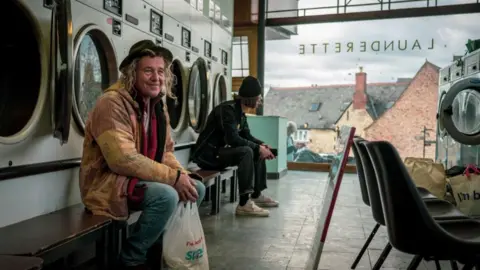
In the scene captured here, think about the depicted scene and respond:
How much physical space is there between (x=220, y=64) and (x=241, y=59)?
2.05 meters

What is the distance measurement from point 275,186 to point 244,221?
1.99 m

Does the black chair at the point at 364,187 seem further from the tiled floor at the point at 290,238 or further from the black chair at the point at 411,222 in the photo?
the black chair at the point at 411,222

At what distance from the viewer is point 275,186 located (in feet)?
17.9

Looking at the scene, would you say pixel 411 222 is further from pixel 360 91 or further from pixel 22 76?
Answer: pixel 360 91

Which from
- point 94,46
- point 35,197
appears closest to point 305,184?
point 94,46

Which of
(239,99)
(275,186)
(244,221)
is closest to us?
(244,221)

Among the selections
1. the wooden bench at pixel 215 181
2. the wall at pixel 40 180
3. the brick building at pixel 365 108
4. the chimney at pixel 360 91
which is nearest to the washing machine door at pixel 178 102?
the wooden bench at pixel 215 181

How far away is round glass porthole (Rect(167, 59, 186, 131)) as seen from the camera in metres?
4.04

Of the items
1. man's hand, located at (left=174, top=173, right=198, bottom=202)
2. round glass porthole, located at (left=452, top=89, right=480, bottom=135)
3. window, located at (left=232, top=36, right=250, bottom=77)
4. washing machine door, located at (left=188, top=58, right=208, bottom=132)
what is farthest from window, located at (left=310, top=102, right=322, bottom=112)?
man's hand, located at (left=174, top=173, right=198, bottom=202)

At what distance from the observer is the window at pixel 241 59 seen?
729 centimetres

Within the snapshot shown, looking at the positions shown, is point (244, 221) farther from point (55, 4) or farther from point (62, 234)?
point (55, 4)

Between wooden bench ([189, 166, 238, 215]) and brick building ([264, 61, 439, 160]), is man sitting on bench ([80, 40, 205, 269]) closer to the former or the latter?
wooden bench ([189, 166, 238, 215])

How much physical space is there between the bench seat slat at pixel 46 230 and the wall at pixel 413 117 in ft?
18.7

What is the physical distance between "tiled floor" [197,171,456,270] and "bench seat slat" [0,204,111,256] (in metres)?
0.82
